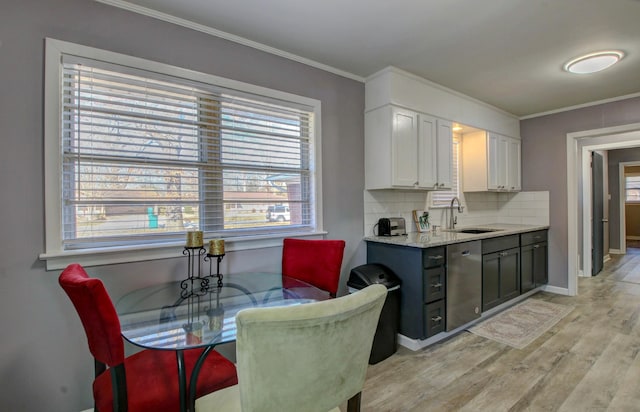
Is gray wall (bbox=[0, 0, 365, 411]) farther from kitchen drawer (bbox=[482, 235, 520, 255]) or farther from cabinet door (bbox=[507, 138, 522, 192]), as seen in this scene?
cabinet door (bbox=[507, 138, 522, 192])

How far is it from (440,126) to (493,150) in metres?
1.25

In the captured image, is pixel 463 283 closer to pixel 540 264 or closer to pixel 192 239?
pixel 540 264

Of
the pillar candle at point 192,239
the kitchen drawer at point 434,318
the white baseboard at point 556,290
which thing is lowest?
the white baseboard at point 556,290

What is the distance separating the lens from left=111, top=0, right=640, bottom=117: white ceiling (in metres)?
1.93

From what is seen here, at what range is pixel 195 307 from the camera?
5.27 ft

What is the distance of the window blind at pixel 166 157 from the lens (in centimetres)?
180

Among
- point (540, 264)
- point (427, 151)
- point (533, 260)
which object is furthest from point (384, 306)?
point (540, 264)

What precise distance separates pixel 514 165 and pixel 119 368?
4.84 metres

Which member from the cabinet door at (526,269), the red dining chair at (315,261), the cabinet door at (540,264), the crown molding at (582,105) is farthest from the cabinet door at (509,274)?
the red dining chair at (315,261)

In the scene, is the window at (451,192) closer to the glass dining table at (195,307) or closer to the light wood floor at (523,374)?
the light wood floor at (523,374)

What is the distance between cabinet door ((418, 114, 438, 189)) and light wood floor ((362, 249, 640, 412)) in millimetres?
1502

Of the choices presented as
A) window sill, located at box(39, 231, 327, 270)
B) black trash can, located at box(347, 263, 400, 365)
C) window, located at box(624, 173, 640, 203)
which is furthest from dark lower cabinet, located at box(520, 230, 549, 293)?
window, located at box(624, 173, 640, 203)

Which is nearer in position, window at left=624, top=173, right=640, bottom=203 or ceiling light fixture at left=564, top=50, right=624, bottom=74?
ceiling light fixture at left=564, top=50, right=624, bottom=74

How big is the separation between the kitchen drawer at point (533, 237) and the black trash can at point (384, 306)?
6.84 ft
